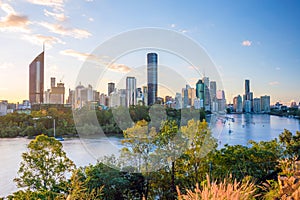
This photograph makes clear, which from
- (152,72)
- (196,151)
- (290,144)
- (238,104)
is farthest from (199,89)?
(238,104)

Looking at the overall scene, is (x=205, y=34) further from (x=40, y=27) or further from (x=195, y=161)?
(x=40, y=27)

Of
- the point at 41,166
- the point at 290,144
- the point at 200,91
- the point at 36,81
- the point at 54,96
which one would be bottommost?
the point at 41,166

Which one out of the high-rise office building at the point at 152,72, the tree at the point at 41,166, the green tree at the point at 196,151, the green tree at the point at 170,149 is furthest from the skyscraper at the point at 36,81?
the green tree at the point at 196,151

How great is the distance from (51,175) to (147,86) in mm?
1833

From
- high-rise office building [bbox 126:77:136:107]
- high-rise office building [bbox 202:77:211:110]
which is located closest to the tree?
high-rise office building [bbox 126:77:136:107]

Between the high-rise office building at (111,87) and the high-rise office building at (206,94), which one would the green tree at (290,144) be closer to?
the high-rise office building at (206,94)

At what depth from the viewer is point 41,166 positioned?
3783 millimetres

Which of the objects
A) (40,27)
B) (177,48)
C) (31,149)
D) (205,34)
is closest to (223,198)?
(177,48)

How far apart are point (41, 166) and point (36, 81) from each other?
11.4 m

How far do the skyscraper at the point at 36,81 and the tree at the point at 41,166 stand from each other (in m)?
8.56

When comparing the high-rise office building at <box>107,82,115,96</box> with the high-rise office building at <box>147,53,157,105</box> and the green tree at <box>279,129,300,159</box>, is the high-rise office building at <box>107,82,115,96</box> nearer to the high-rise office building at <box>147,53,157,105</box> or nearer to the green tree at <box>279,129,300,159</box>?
the high-rise office building at <box>147,53,157,105</box>

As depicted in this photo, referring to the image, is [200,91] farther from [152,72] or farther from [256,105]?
[256,105]

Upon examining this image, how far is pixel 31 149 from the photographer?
3873 millimetres

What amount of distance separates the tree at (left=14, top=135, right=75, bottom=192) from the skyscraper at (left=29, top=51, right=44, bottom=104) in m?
8.56
